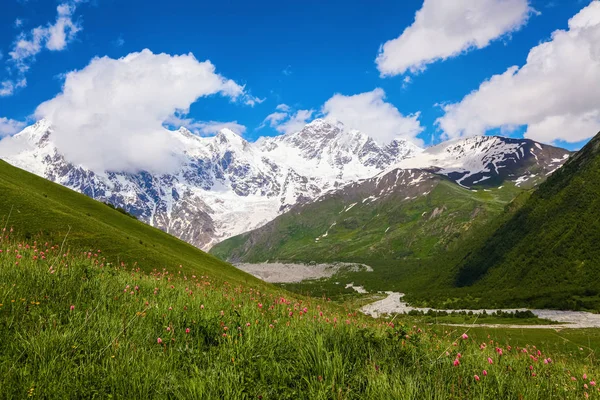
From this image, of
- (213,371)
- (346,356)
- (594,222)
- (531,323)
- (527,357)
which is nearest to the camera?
(213,371)

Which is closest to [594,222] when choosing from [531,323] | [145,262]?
[531,323]

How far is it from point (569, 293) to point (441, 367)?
202 metres

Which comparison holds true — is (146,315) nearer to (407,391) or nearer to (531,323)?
(407,391)

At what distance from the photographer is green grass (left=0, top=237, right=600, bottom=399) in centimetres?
546

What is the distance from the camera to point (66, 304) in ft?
27.2

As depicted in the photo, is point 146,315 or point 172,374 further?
point 146,315

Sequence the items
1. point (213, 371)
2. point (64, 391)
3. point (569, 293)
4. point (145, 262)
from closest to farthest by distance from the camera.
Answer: point (64, 391) < point (213, 371) < point (145, 262) < point (569, 293)

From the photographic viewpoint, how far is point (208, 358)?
6.51 metres

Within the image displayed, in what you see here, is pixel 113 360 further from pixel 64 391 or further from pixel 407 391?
pixel 407 391

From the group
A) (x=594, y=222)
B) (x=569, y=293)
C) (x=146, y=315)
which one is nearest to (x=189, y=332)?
(x=146, y=315)

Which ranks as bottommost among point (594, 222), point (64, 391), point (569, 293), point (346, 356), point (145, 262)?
point (145, 262)

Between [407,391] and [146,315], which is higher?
[407,391]

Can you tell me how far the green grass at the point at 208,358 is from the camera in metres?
5.46

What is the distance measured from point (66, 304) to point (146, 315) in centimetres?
180
